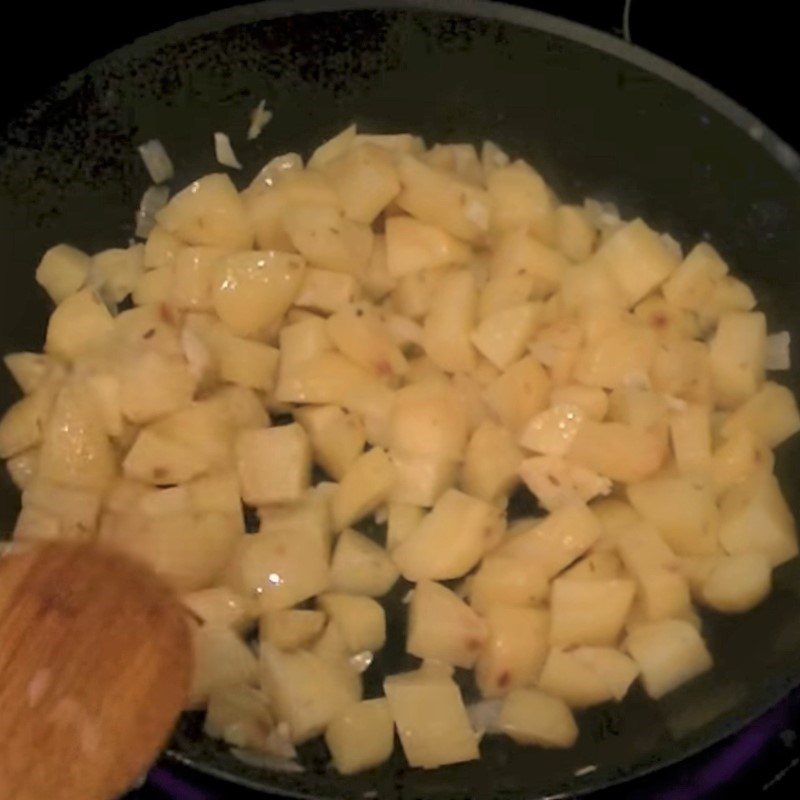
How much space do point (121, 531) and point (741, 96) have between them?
1.08 m

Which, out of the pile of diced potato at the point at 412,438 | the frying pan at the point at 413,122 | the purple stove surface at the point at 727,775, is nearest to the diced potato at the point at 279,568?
the pile of diced potato at the point at 412,438

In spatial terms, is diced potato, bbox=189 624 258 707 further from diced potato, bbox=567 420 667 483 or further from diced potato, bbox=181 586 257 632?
diced potato, bbox=567 420 667 483

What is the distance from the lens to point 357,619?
1324mm

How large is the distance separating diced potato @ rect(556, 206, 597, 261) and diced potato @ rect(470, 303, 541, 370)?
0.16 metres

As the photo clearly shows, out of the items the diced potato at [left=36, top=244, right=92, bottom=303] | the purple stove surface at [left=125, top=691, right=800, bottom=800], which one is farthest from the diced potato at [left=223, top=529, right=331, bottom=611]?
the diced potato at [left=36, top=244, right=92, bottom=303]

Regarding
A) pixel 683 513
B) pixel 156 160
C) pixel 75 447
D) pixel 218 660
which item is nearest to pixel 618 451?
pixel 683 513

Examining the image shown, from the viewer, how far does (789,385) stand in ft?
4.98

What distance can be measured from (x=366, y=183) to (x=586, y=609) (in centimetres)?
64

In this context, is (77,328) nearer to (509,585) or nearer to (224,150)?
(224,150)

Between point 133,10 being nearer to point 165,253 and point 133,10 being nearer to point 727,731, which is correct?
point 165,253

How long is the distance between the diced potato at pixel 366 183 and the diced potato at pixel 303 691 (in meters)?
0.62

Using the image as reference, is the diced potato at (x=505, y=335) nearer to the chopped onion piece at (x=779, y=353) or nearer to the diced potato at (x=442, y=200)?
the diced potato at (x=442, y=200)

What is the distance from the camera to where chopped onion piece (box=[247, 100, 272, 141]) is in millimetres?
1641

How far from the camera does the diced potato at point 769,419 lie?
4.76ft
